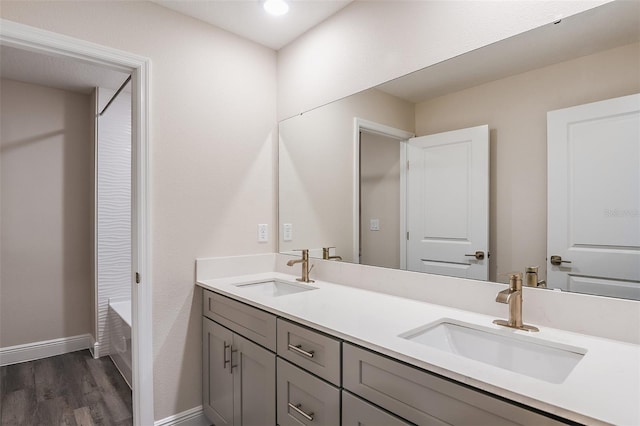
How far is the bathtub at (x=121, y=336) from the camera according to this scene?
8.38 ft

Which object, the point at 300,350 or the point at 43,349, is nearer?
the point at 300,350

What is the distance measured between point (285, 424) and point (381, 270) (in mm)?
796

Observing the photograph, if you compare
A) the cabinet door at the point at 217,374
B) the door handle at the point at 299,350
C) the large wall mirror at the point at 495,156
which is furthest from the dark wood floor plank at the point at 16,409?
the large wall mirror at the point at 495,156

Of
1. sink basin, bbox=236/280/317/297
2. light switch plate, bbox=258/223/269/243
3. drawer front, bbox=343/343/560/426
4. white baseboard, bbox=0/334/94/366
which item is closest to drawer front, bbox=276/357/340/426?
drawer front, bbox=343/343/560/426

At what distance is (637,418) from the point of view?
0.67 meters

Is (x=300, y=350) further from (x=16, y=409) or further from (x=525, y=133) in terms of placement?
(x=16, y=409)

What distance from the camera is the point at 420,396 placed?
947mm

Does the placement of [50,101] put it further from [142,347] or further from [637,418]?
[637,418]

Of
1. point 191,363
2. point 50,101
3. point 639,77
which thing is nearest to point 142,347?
point 191,363

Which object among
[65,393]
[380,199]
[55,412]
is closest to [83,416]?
[55,412]

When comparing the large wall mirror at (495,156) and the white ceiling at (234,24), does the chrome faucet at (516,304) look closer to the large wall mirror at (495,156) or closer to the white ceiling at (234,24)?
the large wall mirror at (495,156)

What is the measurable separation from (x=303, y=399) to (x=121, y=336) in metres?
2.01

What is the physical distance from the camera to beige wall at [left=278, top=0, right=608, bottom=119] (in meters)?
1.34

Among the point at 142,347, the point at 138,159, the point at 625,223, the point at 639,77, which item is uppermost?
the point at 639,77
